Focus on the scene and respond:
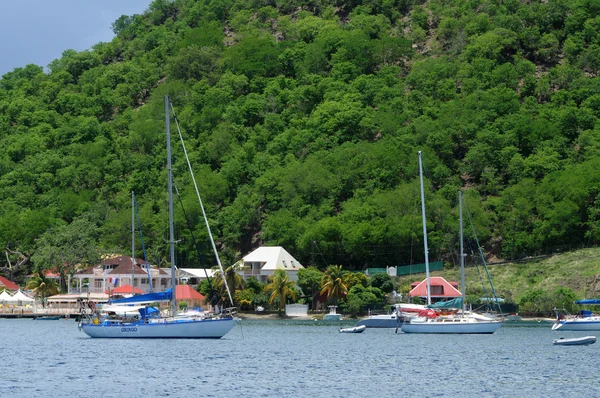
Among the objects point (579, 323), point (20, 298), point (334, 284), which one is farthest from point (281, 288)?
point (579, 323)

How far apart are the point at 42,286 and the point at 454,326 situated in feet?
228

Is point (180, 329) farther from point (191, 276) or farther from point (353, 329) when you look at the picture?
point (191, 276)

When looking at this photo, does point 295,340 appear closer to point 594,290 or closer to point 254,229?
point 594,290

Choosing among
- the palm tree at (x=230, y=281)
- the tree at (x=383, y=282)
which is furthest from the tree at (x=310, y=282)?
the tree at (x=383, y=282)

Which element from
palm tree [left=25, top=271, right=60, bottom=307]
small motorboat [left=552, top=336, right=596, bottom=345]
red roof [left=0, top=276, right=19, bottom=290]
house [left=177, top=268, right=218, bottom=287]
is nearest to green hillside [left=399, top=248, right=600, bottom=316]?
house [left=177, top=268, right=218, bottom=287]

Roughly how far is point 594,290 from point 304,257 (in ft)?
140

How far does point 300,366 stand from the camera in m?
62.9

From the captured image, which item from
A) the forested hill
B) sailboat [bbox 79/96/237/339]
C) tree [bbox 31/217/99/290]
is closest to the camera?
sailboat [bbox 79/96/237/339]

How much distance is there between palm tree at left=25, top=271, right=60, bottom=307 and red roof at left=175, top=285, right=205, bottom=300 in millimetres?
22254

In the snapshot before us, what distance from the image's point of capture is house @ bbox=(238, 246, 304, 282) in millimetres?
134125

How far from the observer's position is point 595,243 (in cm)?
13012

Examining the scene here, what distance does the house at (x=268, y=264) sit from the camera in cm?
13412

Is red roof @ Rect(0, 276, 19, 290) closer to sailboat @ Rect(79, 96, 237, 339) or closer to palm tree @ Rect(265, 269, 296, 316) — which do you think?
palm tree @ Rect(265, 269, 296, 316)

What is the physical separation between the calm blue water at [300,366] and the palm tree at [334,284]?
30.4 meters
